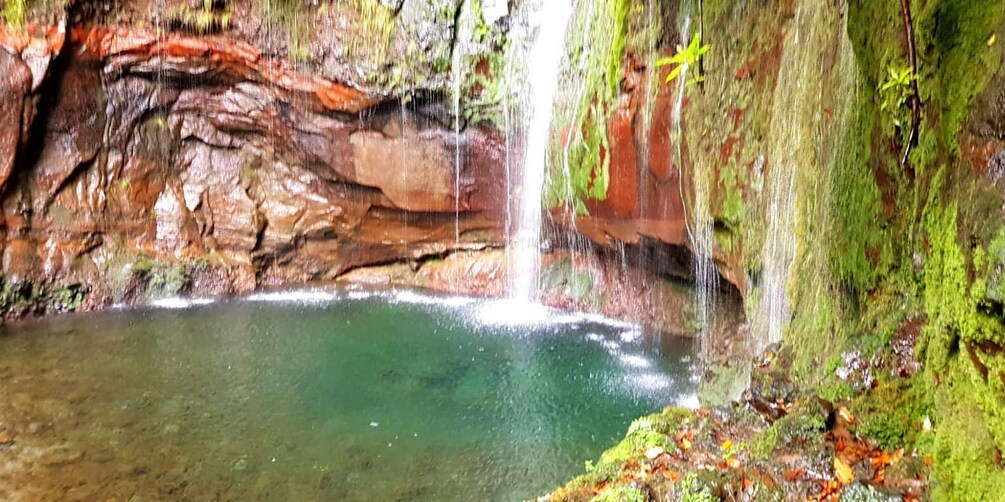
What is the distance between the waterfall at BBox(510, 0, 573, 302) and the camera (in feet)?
27.9

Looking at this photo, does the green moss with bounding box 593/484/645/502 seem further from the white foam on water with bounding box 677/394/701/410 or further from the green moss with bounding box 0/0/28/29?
the green moss with bounding box 0/0/28/29

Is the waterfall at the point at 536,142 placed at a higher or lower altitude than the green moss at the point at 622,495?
higher

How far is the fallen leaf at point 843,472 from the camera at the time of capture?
2264mm

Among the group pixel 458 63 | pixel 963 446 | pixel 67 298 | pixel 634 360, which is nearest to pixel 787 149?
pixel 963 446

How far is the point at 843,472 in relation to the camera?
231 centimetres

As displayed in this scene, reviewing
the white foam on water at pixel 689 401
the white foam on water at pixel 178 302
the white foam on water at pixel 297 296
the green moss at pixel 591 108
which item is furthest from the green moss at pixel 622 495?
the white foam on water at pixel 178 302

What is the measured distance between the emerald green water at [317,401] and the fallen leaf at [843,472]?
2827 millimetres

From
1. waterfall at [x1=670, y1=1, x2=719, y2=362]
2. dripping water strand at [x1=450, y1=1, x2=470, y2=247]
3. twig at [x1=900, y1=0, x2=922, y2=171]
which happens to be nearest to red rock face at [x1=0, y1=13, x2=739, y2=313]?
dripping water strand at [x1=450, y1=1, x2=470, y2=247]

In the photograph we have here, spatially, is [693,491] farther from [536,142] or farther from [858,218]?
[536,142]

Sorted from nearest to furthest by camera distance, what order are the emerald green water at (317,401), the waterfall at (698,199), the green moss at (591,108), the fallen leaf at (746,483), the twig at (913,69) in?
the twig at (913,69) < the fallen leaf at (746,483) < the emerald green water at (317,401) < the waterfall at (698,199) < the green moss at (591,108)

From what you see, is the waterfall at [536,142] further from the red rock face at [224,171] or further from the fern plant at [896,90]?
the fern plant at [896,90]

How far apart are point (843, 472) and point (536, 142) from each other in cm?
738

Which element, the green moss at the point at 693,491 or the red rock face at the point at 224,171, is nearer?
the green moss at the point at 693,491

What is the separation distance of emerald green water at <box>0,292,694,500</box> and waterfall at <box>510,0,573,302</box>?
3.87 ft
